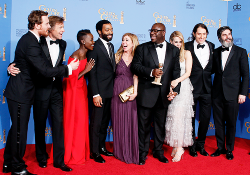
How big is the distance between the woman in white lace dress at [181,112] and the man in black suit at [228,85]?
→ 21.6 inches

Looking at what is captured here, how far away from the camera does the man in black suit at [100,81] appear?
122 inches

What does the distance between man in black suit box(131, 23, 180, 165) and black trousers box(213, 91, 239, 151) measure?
899 mm

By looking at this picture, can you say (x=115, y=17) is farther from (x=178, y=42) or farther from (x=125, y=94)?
(x=125, y=94)

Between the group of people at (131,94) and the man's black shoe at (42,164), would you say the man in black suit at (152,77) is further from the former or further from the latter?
the man's black shoe at (42,164)

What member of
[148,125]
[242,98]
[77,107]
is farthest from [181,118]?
[77,107]

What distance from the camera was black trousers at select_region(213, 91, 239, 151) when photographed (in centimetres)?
347

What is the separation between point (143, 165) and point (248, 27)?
3.53 metres

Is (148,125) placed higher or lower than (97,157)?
higher

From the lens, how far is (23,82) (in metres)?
2.49

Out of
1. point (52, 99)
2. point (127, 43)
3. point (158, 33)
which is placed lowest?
point (52, 99)

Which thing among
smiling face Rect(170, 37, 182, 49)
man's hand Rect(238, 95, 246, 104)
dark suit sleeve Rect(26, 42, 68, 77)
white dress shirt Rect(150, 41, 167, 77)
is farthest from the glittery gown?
dark suit sleeve Rect(26, 42, 68, 77)

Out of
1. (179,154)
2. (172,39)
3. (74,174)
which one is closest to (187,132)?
(179,154)

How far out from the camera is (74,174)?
9.02ft

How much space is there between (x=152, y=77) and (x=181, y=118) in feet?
2.39
